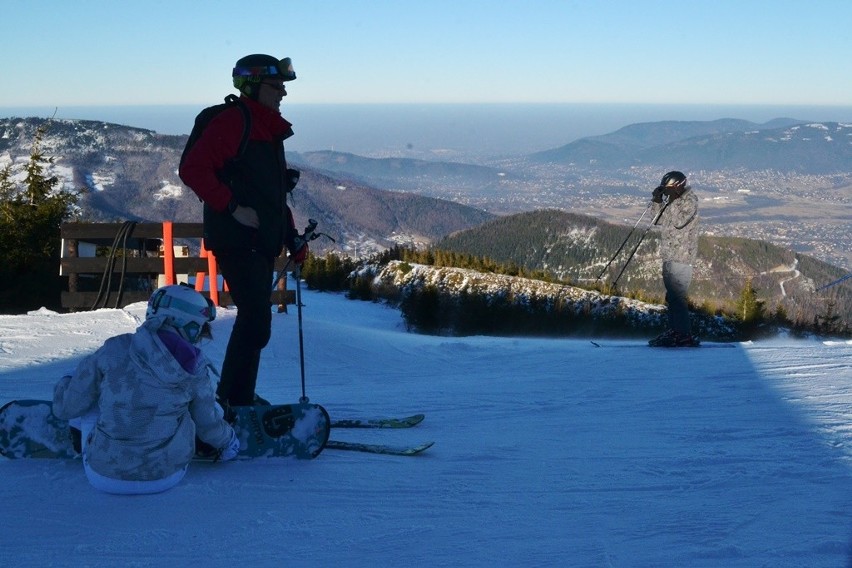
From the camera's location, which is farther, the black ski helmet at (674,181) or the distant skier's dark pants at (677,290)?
the distant skier's dark pants at (677,290)

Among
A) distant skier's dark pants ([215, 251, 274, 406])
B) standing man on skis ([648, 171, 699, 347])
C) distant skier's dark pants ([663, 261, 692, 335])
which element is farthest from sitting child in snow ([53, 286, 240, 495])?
distant skier's dark pants ([663, 261, 692, 335])

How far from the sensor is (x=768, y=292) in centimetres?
2967

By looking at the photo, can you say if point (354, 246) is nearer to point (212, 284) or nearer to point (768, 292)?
point (768, 292)

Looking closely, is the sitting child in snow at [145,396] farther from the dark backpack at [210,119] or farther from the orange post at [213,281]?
the orange post at [213,281]

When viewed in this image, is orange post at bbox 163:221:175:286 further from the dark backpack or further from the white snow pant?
the white snow pant

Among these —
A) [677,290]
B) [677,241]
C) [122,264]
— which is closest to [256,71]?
[677,241]

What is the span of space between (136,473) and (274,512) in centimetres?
69

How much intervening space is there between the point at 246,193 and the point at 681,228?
5037 millimetres

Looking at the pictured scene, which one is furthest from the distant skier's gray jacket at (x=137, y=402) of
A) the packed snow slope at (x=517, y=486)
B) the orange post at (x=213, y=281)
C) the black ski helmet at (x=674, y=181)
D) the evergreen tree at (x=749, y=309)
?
the evergreen tree at (x=749, y=309)

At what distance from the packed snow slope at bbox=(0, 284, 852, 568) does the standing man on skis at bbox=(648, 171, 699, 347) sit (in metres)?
1.11

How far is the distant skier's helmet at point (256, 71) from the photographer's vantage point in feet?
15.9

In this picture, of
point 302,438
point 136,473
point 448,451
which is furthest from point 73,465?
point 448,451

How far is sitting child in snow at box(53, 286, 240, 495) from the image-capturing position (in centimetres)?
390

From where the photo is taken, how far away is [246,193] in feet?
16.0
